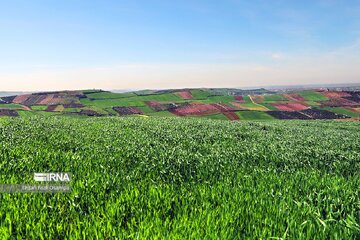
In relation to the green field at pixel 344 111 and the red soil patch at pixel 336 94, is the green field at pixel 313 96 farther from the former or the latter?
the green field at pixel 344 111

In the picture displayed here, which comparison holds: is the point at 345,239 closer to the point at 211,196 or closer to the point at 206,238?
the point at 206,238

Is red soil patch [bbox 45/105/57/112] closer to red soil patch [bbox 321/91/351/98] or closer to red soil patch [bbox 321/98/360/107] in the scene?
red soil patch [bbox 321/98/360/107]

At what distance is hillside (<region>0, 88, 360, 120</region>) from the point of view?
3297 inches

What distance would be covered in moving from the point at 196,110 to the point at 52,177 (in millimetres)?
82537

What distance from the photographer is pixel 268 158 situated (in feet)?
42.2

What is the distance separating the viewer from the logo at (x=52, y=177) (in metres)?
8.09

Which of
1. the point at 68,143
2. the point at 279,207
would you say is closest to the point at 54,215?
the point at 279,207

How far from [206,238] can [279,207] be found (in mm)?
2382

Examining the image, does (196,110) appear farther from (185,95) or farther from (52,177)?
(52,177)

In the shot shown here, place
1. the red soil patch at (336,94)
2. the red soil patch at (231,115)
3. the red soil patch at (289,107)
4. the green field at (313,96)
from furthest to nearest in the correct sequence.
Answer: the red soil patch at (336,94) → the green field at (313,96) → the red soil patch at (289,107) → the red soil patch at (231,115)

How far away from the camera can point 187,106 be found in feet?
313

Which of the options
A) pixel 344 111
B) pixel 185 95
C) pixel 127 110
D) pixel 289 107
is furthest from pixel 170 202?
pixel 185 95

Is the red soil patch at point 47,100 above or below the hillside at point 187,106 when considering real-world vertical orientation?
above

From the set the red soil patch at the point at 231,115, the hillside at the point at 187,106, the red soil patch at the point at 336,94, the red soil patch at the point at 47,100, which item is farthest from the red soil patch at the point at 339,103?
the red soil patch at the point at 47,100
